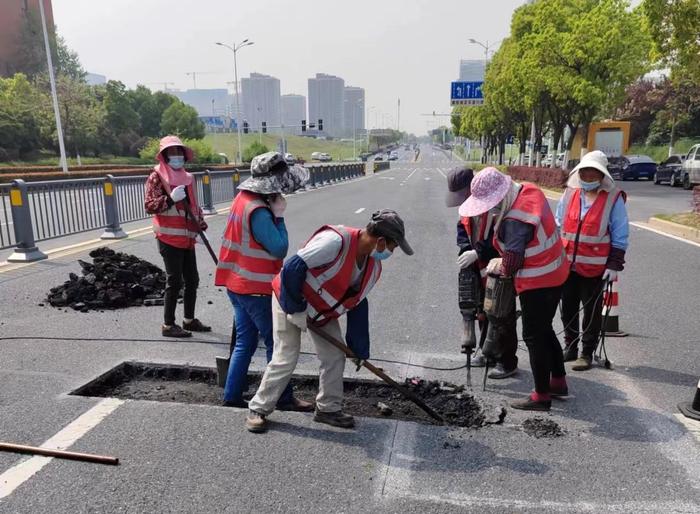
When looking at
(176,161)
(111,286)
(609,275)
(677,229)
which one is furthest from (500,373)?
(677,229)

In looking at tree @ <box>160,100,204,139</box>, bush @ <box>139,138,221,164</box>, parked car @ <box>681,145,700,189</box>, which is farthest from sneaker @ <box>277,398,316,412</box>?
tree @ <box>160,100,204,139</box>

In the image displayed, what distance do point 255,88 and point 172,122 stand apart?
101117 millimetres

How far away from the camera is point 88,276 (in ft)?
21.1

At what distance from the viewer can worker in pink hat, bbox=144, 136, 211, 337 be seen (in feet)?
16.2

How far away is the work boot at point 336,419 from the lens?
3416 millimetres

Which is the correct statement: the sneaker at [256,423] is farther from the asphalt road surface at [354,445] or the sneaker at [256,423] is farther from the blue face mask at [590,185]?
the blue face mask at [590,185]

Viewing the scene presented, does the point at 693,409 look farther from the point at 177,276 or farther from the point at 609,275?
A: the point at 177,276

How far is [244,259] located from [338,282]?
728mm

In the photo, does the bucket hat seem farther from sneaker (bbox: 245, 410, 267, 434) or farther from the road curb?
the road curb

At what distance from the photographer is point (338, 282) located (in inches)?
122

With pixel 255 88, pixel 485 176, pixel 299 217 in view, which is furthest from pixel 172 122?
pixel 255 88

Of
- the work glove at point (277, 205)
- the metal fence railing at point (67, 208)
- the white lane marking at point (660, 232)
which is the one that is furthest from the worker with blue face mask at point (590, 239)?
the white lane marking at point (660, 232)

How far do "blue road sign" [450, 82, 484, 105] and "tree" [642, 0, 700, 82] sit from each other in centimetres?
3259

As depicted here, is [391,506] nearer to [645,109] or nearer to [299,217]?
[299,217]
